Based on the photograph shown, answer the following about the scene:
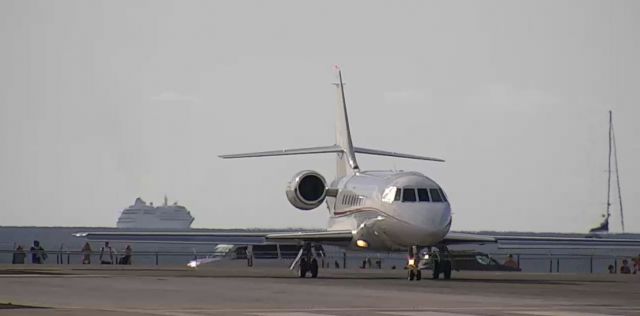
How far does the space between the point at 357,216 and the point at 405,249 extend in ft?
8.28

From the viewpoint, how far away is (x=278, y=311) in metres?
Result: 24.6

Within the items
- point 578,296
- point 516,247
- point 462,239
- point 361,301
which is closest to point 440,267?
point 462,239

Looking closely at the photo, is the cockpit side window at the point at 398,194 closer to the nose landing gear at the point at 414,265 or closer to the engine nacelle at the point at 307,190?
the nose landing gear at the point at 414,265

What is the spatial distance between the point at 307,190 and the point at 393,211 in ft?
21.1

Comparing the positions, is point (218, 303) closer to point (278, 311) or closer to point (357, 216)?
point (278, 311)

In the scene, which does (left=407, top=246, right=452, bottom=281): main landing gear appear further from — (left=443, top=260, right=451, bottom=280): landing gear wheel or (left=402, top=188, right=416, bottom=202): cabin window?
(left=402, top=188, right=416, bottom=202): cabin window

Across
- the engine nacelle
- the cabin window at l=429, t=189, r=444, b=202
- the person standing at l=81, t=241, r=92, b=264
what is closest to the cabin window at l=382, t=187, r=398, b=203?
the cabin window at l=429, t=189, r=444, b=202

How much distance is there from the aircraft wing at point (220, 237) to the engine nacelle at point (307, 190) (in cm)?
172

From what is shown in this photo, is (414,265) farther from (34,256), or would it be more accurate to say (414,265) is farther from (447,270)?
(34,256)

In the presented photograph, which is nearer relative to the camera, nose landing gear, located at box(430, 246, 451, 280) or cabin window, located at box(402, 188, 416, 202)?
cabin window, located at box(402, 188, 416, 202)

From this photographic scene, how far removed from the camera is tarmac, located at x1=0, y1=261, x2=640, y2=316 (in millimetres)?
24875

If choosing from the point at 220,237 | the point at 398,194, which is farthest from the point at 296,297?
the point at 220,237

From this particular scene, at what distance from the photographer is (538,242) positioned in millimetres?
47719

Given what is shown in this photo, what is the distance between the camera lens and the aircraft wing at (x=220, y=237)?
147ft
